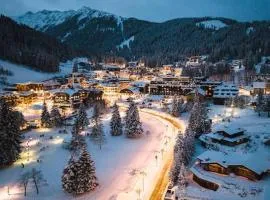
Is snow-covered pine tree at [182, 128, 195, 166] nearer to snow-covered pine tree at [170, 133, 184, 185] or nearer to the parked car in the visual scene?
snow-covered pine tree at [170, 133, 184, 185]

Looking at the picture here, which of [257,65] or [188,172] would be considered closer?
[188,172]

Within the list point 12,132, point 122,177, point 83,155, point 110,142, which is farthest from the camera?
point 110,142

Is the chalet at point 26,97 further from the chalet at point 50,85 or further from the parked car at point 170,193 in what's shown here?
the parked car at point 170,193

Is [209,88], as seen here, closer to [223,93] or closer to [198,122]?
[223,93]

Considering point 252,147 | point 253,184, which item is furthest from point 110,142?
point 253,184

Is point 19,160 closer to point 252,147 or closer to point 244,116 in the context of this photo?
point 252,147

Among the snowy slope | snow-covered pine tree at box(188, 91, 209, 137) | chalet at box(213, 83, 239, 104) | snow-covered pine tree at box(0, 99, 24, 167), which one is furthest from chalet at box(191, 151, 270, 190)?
the snowy slope
